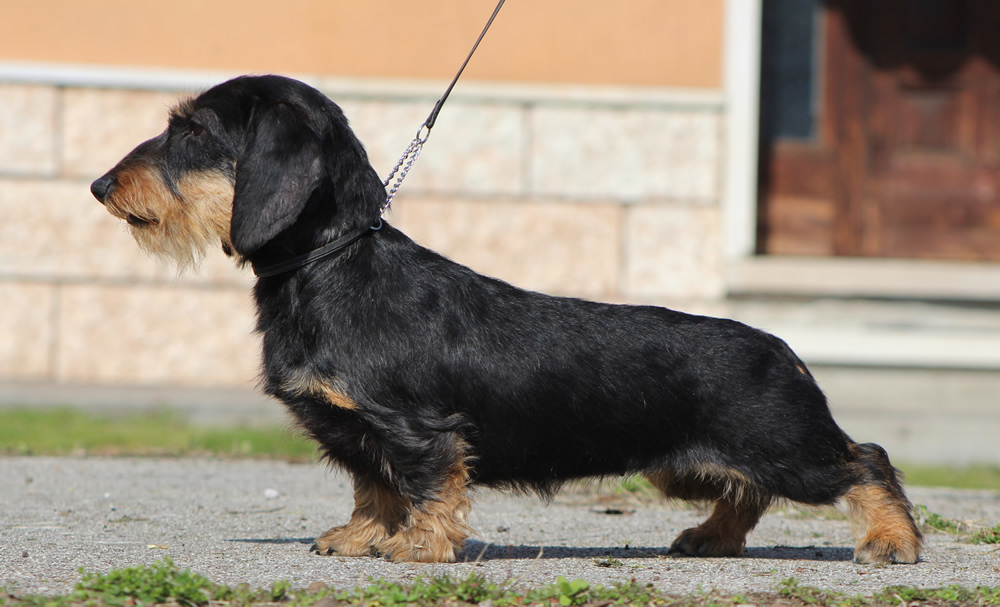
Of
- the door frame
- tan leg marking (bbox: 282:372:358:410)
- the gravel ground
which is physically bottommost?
the gravel ground

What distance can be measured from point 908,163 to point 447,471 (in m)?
6.79

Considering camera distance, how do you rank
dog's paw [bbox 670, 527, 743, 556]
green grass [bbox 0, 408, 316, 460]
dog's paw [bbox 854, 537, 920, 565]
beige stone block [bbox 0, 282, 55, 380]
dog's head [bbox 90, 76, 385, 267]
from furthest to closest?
1. beige stone block [bbox 0, 282, 55, 380]
2. green grass [bbox 0, 408, 316, 460]
3. dog's paw [bbox 670, 527, 743, 556]
4. dog's paw [bbox 854, 537, 920, 565]
5. dog's head [bbox 90, 76, 385, 267]

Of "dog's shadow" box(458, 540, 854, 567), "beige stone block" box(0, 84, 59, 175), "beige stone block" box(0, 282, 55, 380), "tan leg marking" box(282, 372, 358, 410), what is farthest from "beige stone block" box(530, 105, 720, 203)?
"tan leg marking" box(282, 372, 358, 410)

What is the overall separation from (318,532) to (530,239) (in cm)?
433

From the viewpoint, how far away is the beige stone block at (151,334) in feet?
28.1

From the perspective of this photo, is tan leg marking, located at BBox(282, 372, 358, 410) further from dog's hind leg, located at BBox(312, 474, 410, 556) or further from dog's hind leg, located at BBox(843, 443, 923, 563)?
dog's hind leg, located at BBox(843, 443, 923, 563)

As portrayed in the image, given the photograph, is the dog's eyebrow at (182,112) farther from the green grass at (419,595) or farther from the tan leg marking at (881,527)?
the tan leg marking at (881,527)

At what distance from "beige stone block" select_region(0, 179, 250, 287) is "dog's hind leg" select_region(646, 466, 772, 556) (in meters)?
5.07

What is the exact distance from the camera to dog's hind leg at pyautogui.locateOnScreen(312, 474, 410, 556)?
162 inches

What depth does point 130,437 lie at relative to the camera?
723 cm

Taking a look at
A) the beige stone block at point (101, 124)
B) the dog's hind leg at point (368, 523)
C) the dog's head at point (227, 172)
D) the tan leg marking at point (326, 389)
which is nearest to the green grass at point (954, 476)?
the dog's hind leg at point (368, 523)

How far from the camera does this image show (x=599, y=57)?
28.6ft

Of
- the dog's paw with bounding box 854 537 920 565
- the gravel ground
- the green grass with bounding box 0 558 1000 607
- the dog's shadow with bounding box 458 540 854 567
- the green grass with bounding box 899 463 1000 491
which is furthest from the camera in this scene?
the green grass with bounding box 899 463 1000 491

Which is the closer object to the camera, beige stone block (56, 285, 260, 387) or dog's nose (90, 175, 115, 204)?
dog's nose (90, 175, 115, 204)
